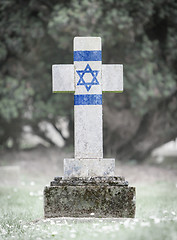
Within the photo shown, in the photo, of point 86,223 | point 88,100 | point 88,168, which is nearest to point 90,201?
point 86,223

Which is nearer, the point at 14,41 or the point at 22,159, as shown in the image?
the point at 14,41

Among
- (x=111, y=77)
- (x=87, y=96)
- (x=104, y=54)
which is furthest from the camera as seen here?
(x=104, y=54)

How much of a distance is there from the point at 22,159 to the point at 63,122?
6.20 feet

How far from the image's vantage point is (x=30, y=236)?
12.4ft

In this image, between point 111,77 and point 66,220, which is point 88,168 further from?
point 111,77

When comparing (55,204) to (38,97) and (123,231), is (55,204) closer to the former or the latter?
(123,231)

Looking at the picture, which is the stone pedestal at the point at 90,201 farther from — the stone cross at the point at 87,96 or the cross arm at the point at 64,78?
the cross arm at the point at 64,78

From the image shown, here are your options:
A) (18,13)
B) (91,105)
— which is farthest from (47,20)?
(91,105)

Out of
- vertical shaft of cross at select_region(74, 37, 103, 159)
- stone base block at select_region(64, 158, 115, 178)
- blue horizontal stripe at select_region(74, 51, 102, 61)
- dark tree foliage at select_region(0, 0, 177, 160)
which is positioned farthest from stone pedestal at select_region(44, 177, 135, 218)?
dark tree foliage at select_region(0, 0, 177, 160)

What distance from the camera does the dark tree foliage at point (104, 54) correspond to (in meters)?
9.01

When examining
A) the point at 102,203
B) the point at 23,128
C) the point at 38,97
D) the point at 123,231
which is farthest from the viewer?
the point at 23,128

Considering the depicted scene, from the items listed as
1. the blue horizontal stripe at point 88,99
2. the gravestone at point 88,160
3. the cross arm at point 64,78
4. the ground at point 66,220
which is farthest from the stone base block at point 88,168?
the cross arm at point 64,78

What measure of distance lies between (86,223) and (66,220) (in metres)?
0.28

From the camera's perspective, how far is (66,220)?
4.29 meters
